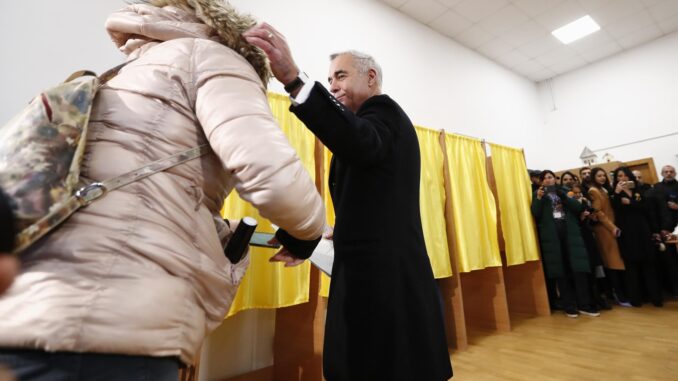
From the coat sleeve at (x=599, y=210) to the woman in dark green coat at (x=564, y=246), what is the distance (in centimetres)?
28

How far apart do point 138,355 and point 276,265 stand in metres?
1.42

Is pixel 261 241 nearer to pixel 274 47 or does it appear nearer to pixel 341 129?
pixel 341 129

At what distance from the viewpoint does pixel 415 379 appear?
0.78 metres

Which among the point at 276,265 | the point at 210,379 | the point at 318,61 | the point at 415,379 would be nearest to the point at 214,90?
the point at 415,379

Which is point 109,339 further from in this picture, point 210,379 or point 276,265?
point 210,379

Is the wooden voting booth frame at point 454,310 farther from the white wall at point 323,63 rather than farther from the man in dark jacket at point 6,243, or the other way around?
the man in dark jacket at point 6,243

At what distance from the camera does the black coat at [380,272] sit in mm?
776


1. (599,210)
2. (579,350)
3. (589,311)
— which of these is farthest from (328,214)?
(599,210)

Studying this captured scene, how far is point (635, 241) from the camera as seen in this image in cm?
349

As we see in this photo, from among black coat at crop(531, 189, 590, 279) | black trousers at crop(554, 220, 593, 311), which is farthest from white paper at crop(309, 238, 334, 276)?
black trousers at crop(554, 220, 593, 311)

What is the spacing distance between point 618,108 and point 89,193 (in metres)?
6.67

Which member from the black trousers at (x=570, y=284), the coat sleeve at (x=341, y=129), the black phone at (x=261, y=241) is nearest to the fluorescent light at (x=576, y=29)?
the black trousers at (x=570, y=284)

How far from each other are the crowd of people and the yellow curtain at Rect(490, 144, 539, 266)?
169mm

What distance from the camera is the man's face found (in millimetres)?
1039
